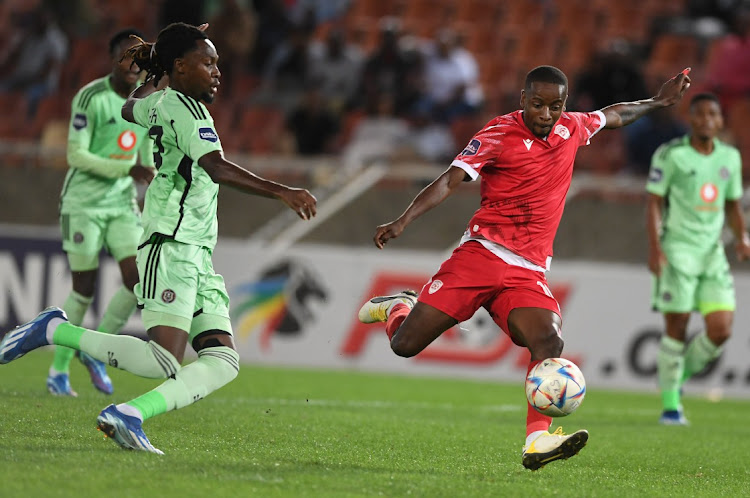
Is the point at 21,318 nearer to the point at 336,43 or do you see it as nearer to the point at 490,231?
the point at 336,43

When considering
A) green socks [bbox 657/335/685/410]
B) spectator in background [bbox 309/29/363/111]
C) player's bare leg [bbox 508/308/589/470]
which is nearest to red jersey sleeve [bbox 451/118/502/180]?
player's bare leg [bbox 508/308/589/470]

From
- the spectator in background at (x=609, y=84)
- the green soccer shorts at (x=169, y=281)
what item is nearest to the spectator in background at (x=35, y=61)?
the spectator in background at (x=609, y=84)

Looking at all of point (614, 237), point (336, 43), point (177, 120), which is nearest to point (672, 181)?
point (614, 237)

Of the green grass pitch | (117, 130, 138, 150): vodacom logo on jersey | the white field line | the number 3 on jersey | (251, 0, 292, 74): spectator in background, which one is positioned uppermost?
(251, 0, 292, 74): spectator in background

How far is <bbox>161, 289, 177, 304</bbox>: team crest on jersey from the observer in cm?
587

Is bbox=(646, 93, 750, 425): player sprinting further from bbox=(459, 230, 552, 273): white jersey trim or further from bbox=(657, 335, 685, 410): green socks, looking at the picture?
bbox=(459, 230, 552, 273): white jersey trim

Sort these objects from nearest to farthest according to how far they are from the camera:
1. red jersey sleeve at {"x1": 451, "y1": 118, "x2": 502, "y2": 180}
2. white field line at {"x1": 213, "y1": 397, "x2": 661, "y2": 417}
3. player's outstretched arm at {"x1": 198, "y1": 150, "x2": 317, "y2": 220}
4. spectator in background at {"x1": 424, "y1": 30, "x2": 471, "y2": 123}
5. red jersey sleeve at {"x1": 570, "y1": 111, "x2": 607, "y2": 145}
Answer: player's outstretched arm at {"x1": 198, "y1": 150, "x2": 317, "y2": 220} < red jersey sleeve at {"x1": 451, "y1": 118, "x2": 502, "y2": 180} < red jersey sleeve at {"x1": 570, "y1": 111, "x2": 607, "y2": 145} < white field line at {"x1": 213, "y1": 397, "x2": 661, "y2": 417} < spectator in background at {"x1": 424, "y1": 30, "x2": 471, "y2": 123}

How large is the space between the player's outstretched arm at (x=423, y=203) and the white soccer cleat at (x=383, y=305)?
131 centimetres

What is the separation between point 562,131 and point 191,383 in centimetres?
254

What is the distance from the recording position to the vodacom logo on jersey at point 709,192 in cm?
1005

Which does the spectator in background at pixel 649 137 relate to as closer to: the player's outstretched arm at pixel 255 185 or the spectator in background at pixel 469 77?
the spectator in background at pixel 469 77

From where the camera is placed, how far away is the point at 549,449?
231 inches

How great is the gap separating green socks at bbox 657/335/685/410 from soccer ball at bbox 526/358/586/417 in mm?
4285

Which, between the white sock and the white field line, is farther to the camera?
the white field line
